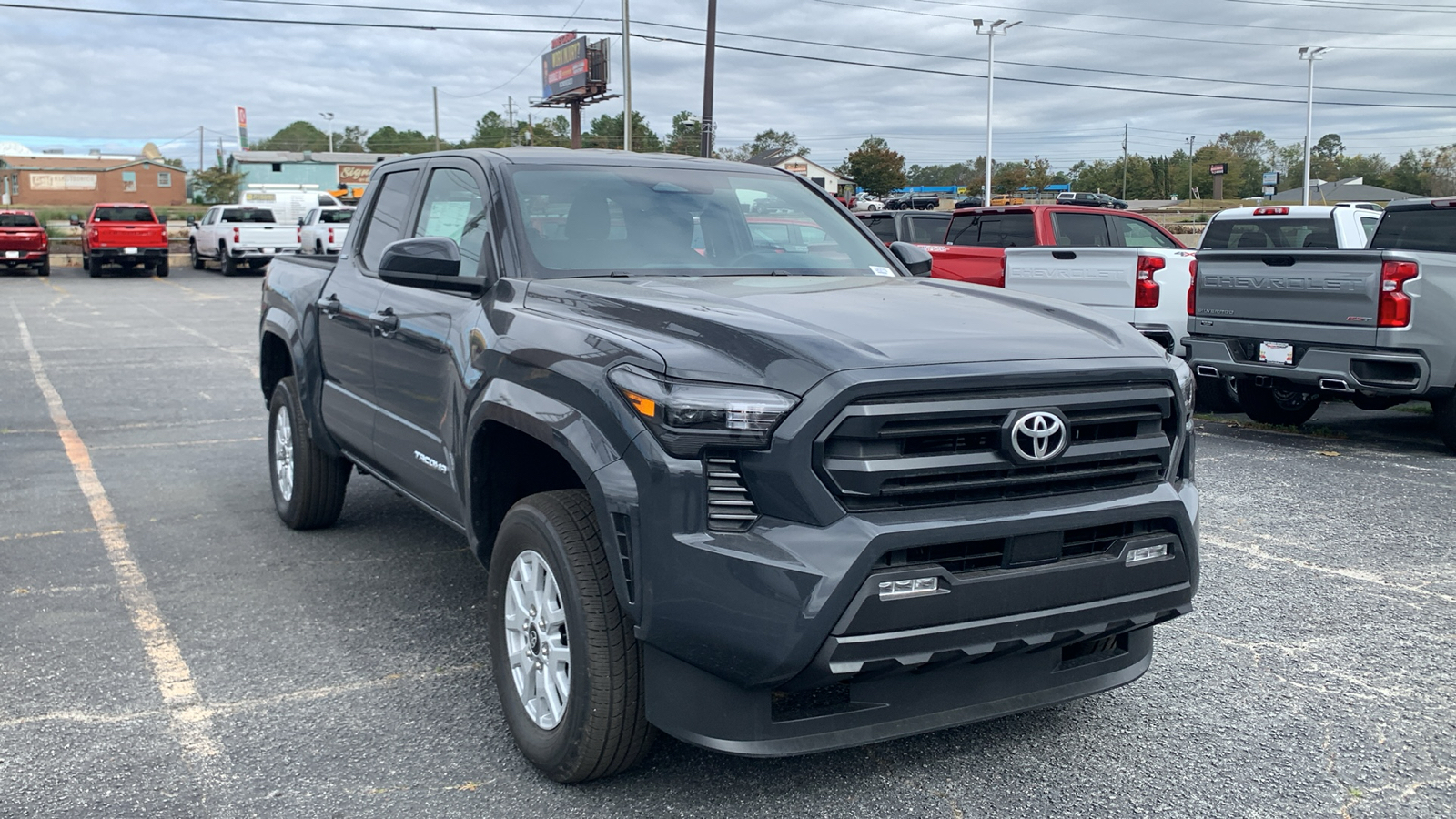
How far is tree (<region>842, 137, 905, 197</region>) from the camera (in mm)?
87875

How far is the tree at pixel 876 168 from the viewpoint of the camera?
3460 inches

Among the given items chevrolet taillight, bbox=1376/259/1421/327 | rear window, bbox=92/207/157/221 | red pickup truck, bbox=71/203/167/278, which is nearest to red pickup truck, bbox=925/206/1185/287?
chevrolet taillight, bbox=1376/259/1421/327

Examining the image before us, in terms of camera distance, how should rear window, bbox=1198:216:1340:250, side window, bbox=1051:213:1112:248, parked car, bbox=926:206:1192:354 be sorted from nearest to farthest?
rear window, bbox=1198:216:1340:250
parked car, bbox=926:206:1192:354
side window, bbox=1051:213:1112:248

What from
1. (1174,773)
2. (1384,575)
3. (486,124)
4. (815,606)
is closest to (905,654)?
(815,606)

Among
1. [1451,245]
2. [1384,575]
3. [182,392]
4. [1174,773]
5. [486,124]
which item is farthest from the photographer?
[486,124]

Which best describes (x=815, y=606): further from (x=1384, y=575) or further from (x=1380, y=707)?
(x=1384, y=575)

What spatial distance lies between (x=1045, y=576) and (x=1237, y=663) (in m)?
1.84

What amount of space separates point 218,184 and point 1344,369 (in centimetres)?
8411

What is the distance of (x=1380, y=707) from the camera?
3.94 meters

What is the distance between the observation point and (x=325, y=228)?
30109 millimetres

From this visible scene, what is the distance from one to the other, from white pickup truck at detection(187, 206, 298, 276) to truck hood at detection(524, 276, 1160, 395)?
30219 millimetres

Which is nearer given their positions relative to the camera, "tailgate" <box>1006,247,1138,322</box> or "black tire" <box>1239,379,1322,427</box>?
"black tire" <box>1239,379,1322,427</box>

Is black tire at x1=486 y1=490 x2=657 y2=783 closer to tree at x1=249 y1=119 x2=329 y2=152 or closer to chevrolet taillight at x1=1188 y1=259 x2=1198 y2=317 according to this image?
chevrolet taillight at x1=1188 y1=259 x2=1198 y2=317

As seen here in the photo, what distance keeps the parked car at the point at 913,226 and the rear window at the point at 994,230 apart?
155 centimetres
